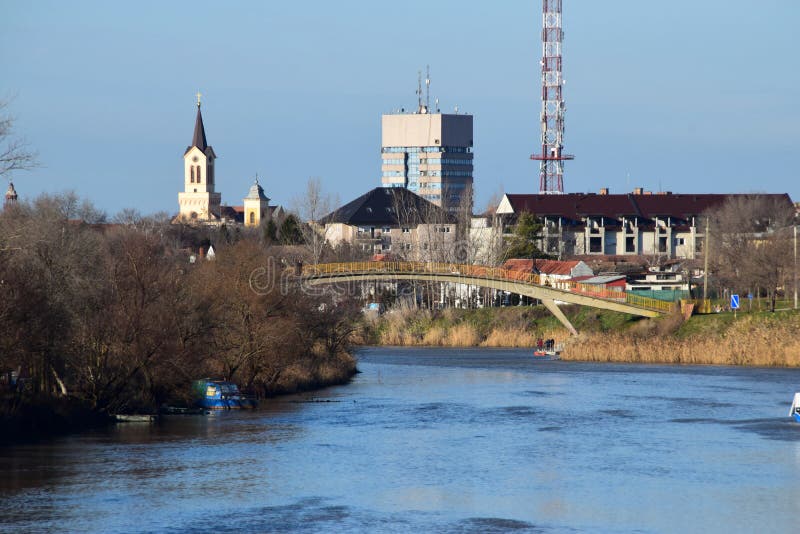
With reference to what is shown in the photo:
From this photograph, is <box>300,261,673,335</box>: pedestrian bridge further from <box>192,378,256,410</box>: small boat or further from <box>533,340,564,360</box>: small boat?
<box>192,378,256,410</box>: small boat

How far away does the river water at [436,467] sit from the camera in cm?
3150

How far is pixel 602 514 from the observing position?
32.1 m

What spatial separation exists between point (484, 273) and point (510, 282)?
2071 mm

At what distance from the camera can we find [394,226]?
153 meters

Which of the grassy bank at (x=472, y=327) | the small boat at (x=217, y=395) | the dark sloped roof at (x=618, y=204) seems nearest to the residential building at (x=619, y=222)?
the dark sloped roof at (x=618, y=204)

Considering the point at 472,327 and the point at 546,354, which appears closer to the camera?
the point at 546,354

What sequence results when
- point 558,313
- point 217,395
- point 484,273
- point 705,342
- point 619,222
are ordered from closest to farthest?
point 217,395 → point 705,342 → point 558,313 → point 484,273 → point 619,222

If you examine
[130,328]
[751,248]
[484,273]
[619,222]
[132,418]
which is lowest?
[132,418]

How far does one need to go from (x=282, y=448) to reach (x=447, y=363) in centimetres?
3485

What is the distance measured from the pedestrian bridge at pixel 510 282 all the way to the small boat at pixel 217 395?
26331 millimetres

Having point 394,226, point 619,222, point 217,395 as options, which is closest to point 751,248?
point 217,395

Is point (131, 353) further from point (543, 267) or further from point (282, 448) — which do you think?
point (543, 267)

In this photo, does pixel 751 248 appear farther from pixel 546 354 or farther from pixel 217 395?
pixel 217 395

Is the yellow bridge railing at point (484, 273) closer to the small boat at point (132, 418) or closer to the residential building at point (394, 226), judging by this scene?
the residential building at point (394, 226)
